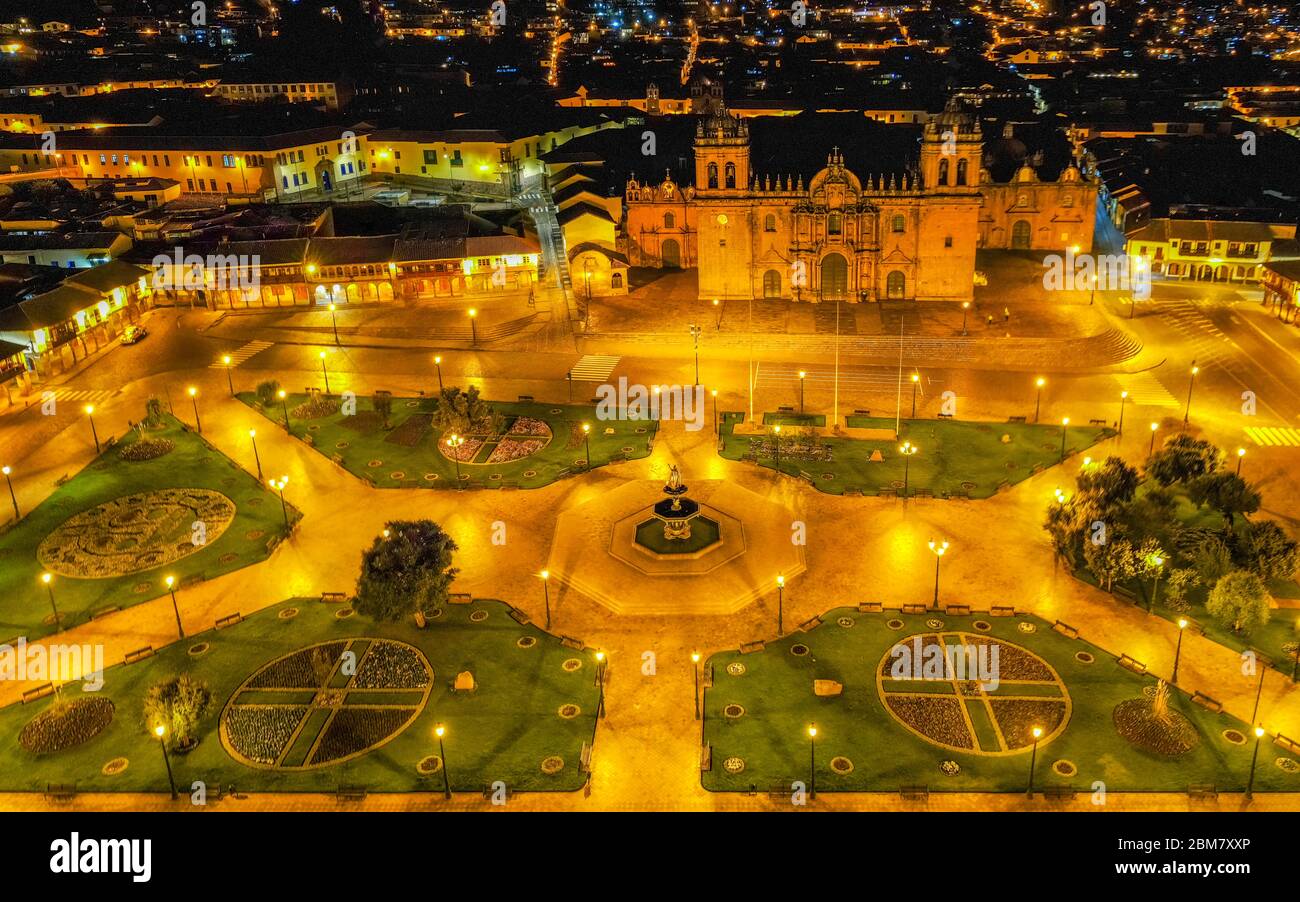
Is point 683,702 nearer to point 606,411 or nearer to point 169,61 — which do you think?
point 606,411

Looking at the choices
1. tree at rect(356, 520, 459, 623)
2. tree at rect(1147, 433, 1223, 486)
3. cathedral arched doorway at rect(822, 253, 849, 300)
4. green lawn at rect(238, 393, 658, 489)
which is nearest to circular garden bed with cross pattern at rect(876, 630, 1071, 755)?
tree at rect(1147, 433, 1223, 486)

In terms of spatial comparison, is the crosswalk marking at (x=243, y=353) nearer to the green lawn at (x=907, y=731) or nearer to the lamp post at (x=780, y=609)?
the lamp post at (x=780, y=609)

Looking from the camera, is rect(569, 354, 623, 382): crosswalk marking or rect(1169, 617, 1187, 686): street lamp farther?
rect(569, 354, 623, 382): crosswalk marking

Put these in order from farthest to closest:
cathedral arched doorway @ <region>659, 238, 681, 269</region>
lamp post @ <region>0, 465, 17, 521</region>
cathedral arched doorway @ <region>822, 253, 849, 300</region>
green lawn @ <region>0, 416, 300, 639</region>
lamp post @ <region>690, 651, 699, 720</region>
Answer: cathedral arched doorway @ <region>659, 238, 681, 269</region> < cathedral arched doorway @ <region>822, 253, 849, 300</region> < lamp post @ <region>0, 465, 17, 521</region> < green lawn @ <region>0, 416, 300, 639</region> < lamp post @ <region>690, 651, 699, 720</region>

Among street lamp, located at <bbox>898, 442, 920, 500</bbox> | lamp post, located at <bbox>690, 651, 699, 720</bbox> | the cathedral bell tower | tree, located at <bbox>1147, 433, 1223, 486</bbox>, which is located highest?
the cathedral bell tower

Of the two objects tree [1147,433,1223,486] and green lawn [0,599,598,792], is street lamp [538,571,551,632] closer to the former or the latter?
green lawn [0,599,598,792]

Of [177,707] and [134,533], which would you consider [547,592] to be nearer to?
[177,707]

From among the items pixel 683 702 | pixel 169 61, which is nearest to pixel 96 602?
pixel 683 702

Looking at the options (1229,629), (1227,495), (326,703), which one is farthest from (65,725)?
(1227,495)
